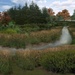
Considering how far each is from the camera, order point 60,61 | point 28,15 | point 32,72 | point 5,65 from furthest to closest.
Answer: point 28,15 → point 32,72 → point 5,65 → point 60,61

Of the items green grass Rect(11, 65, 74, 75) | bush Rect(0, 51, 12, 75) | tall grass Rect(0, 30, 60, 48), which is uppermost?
bush Rect(0, 51, 12, 75)

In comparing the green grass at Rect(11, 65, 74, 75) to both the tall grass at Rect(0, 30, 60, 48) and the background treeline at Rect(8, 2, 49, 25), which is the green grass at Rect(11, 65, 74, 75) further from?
the background treeline at Rect(8, 2, 49, 25)

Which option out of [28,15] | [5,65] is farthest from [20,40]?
[28,15]

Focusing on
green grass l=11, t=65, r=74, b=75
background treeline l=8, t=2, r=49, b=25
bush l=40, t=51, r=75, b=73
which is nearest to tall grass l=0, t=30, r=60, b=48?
green grass l=11, t=65, r=74, b=75

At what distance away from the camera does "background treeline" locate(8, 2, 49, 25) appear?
49656 millimetres

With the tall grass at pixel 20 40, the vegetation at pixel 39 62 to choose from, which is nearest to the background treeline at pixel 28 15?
the tall grass at pixel 20 40

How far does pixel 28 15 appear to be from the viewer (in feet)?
165

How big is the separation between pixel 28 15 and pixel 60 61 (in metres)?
42.9

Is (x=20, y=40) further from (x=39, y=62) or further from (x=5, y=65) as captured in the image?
(x=5, y=65)

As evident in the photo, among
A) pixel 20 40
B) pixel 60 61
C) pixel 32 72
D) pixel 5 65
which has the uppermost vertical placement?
pixel 60 61

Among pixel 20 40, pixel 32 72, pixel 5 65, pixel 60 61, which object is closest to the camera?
pixel 60 61

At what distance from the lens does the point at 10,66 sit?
817cm

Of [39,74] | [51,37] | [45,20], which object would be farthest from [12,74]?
[45,20]

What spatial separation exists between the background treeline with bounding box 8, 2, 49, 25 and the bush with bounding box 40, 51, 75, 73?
40878mm
